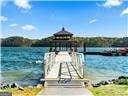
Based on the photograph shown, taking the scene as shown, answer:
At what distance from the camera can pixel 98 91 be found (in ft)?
36.0

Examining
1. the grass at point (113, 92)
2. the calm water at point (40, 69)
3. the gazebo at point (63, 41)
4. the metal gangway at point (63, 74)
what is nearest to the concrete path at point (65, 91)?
the grass at point (113, 92)

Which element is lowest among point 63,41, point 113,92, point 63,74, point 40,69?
point 40,69

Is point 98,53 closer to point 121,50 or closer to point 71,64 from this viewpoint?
point 121,50

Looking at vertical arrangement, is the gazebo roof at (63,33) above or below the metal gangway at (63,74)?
above

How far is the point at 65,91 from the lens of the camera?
34.0ft

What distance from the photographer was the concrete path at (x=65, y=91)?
32.6ft

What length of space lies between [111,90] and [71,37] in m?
12.6

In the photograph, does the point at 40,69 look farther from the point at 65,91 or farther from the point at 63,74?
the point at 65,91

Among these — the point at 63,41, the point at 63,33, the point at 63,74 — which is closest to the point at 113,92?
the point at 63,74

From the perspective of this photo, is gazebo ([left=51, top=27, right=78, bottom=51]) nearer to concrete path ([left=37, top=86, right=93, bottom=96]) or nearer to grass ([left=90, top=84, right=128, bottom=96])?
grass ([left=90, top=84, right=128, bottom=96])

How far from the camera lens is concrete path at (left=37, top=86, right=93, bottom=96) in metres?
9.92

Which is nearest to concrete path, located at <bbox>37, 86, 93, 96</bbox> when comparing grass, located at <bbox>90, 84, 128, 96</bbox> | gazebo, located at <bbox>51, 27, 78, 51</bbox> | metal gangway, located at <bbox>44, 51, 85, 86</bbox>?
grass, located at <bbox>90, 84, 128, 96</bbox>

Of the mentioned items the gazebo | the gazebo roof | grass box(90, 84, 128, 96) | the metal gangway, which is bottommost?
grass box(90, 84, 128, 96)

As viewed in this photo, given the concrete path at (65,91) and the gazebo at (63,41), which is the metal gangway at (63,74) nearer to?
the concrete path at (65,91)
